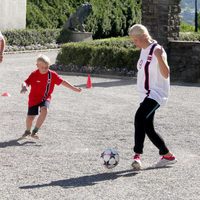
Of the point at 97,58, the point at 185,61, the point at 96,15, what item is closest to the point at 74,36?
the point at 96,15

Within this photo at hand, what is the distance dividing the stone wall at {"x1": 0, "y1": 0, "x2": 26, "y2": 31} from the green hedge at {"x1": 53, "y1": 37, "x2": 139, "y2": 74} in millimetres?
11654

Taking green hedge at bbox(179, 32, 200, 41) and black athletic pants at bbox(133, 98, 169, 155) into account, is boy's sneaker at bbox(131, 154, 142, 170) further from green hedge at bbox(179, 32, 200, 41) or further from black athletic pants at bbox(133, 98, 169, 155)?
green hedge at bbox(179, 32, 200, 41)

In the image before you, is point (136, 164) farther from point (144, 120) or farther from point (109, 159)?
point (144, 120)

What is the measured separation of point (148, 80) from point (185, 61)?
11.3 m

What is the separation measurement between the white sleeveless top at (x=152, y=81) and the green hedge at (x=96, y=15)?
26859mm

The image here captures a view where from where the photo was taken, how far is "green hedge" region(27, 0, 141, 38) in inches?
1361

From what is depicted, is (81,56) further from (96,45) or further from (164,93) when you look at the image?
(164,93)

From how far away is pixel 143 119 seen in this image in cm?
756

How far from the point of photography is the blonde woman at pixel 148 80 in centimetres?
745

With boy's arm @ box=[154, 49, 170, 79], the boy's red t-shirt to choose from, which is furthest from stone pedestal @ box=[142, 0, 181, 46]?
boy's arm @ box=[154, 49, 170, 79]

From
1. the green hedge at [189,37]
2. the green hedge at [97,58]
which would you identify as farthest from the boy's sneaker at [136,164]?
the green hedge at [189,37]

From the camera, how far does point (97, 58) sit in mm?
20016

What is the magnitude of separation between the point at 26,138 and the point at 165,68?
2.75m

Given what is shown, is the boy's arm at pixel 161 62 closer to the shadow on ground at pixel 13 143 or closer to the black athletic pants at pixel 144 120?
the black athletic pants at pixel 144 120
